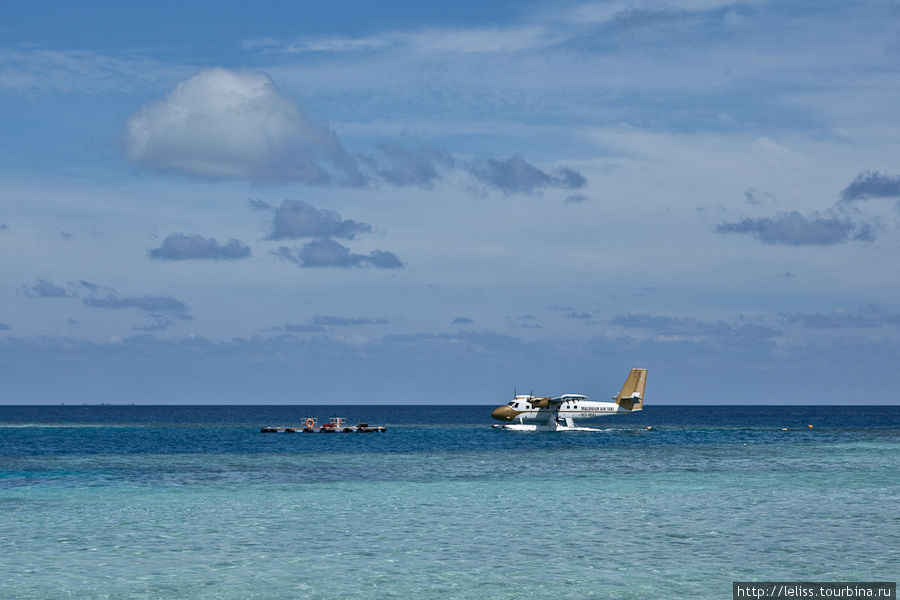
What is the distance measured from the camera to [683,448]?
8319 cm

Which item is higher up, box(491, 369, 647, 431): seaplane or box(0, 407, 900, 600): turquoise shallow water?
box(491, 369, 647, 431): seaplane

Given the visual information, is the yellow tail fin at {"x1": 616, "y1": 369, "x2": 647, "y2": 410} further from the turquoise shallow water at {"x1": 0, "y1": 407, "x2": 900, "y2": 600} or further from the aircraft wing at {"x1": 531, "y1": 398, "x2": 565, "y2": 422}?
the turquoise shallow water at {"x1": 0, "y1": 407, "x2": 900, "y2": 600}

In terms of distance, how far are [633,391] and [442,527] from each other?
322ft

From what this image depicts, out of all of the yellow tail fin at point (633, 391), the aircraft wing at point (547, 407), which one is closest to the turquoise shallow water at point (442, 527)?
the aircraft wing at point (547, 407)

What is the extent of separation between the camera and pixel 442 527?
3353 cm

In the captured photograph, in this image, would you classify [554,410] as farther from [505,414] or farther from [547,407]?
[505,414]

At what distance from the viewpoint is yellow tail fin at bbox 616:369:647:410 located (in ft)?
413

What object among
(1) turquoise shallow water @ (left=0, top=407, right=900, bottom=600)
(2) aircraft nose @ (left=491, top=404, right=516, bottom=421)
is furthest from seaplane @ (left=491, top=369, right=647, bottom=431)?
(1) turquoise shallow water @ (left=0, top=407, right=900, bottom=600)

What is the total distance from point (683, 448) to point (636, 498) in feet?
142

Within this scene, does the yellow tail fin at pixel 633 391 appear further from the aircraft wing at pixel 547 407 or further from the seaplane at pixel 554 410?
the aircraft wing at pixel 547 407

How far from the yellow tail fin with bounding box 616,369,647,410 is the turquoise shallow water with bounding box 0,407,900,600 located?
197ft

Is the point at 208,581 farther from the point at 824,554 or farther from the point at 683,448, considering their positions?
the point at 683,448

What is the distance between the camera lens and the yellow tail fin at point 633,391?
126 metres

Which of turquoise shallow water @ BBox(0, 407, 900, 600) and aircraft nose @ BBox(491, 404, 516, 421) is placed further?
aircraft nose @ BBox(491, 404, 516, 421)
